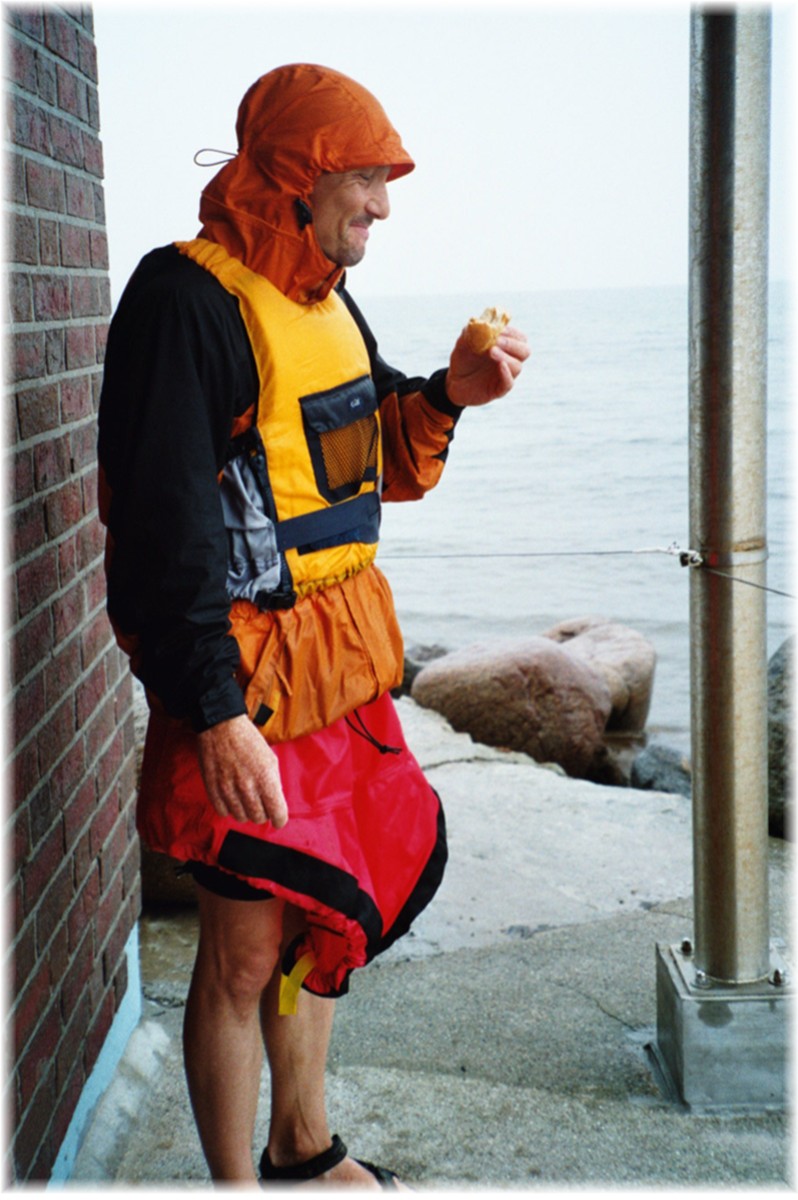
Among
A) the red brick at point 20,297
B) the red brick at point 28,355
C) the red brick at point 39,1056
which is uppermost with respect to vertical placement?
the red brick at point 20,297

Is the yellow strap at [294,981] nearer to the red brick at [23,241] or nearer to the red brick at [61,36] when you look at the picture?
the red brick at [23,241]

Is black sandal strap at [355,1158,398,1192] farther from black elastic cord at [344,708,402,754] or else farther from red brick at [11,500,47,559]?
red brick at [11,500,47,559]

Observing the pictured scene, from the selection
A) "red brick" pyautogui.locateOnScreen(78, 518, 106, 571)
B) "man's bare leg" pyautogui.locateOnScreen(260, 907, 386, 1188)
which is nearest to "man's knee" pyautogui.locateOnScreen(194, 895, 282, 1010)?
"man's bare leg" pyautogui.locateOnScreen(260, 907, 386, 1188)

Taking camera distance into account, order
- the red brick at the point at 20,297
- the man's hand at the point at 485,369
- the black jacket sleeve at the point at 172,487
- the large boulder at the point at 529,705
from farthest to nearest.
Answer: the large boulder at the point at 529,705, the man's hand at the point at 485,369, the red brick at the point at 20,297, the black jacket sleeve at the point at 172,487

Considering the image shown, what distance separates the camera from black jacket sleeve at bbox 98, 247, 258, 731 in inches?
76.4

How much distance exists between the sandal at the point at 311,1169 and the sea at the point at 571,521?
137 cm

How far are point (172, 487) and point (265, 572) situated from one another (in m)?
0.25

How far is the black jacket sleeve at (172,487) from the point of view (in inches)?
76.4

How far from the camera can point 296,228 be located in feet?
6.95

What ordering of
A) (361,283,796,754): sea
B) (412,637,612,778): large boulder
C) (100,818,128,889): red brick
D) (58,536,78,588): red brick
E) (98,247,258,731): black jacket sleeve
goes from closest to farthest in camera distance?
(98,247,258,731): black jacket sleeve → (58,536,78,588): red brick → (100,818,128,889): red brick → (412,637,612,778): large boulder → (361,283,796,754): sea

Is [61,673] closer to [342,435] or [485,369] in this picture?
[342,435]

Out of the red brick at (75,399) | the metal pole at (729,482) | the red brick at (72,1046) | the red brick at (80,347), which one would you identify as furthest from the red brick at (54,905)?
the metal pole at (729,482)

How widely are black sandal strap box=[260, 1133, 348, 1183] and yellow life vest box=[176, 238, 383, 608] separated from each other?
104cm

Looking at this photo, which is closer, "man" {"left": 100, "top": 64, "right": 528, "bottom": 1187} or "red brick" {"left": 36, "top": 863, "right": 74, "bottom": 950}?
"man" {"left": 100, "top": 64, "right": 528, "bottom": 1187}
